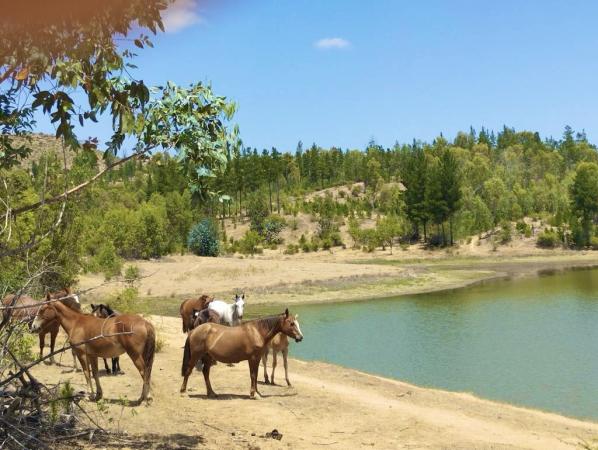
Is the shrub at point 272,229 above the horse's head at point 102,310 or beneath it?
above

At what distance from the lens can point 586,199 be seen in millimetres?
75812

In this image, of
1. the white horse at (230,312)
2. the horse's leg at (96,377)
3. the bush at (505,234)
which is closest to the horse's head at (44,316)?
the horse's leg at (96,377)

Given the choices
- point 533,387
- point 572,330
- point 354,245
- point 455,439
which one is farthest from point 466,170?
point 455,439

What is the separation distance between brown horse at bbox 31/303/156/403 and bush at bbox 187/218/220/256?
191 ft

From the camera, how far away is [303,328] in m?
30.5

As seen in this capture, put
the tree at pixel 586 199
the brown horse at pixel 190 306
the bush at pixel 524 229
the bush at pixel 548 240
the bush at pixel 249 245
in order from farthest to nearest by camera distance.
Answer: the bush at pixel 249 245, the bush at pixel 524 229, the tree at pixel 586 199, the bush at pixel 548 240, the brown horse at pixel 190 306

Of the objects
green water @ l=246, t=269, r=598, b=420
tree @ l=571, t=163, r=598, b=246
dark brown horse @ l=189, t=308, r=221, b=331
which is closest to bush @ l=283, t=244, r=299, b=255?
tree @ l=571, t=163, r=598, b=246

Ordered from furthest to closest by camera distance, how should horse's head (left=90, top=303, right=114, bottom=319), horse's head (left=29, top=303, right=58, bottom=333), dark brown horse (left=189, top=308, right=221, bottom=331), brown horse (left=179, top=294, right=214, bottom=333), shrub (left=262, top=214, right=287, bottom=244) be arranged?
shrub (left=262, top=214, right=287, bottom=244) < brown horse (left=179, top=294, right=214, bottom=333) < dark brown horse (left=189, top=308, right=221, bottom=331) < horse's head (left=90, top=303, right=114, bottom=319) < horse's head (left=29, top=303, right=58, bottom=333)

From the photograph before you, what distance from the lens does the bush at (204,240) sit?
70125mm

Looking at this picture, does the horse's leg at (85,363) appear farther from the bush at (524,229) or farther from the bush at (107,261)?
the bush at (524,229)

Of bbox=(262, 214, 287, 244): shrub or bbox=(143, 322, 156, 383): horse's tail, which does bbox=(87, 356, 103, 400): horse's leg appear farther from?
bbox=(262, 214, 287, 244): shrub

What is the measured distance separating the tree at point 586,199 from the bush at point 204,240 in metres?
43.3

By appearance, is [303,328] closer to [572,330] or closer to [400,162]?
[572,330]

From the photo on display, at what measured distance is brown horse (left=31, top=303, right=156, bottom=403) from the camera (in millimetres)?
10875
